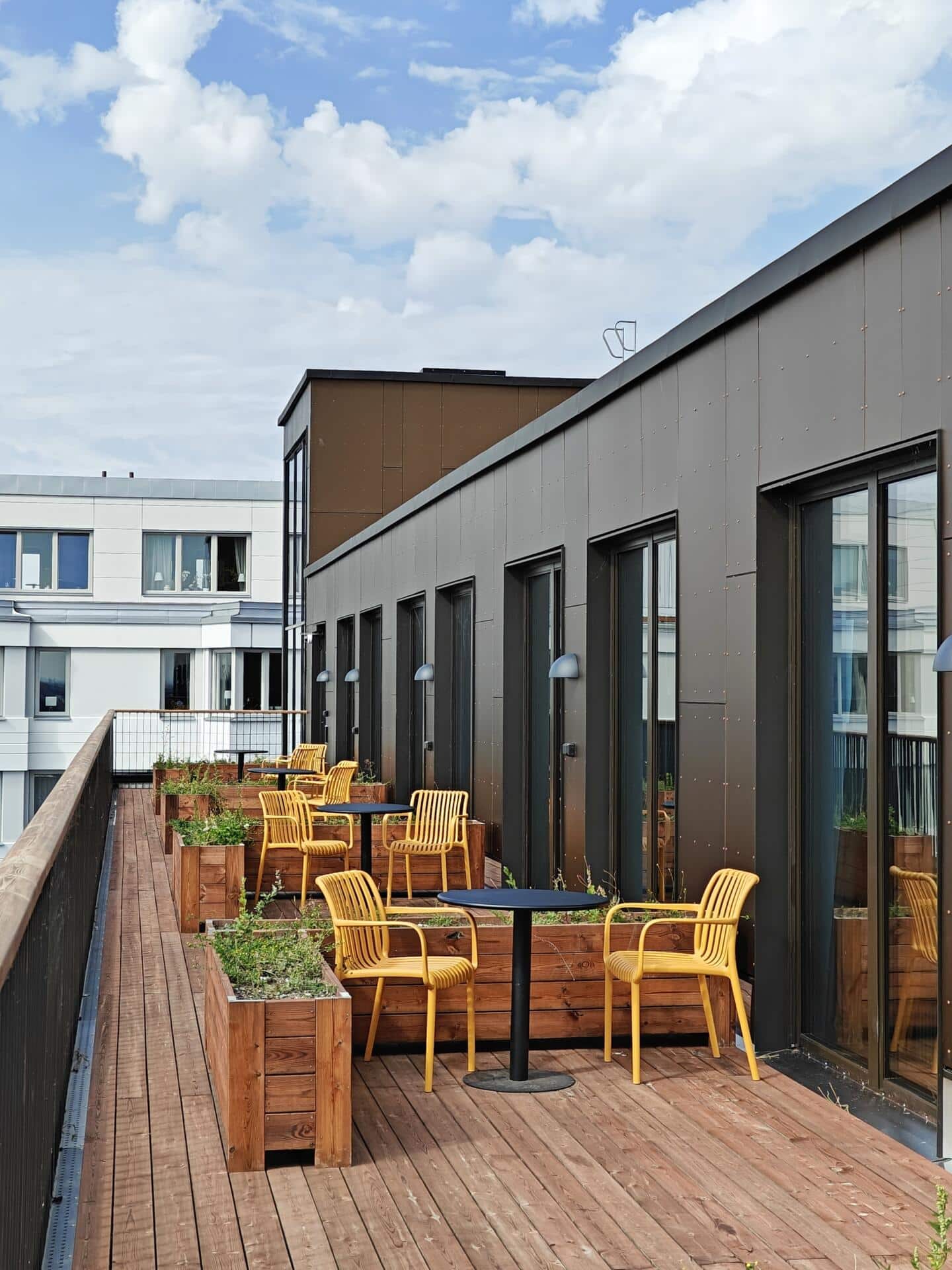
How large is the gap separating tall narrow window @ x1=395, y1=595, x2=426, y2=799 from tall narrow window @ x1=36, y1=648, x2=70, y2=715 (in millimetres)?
17196

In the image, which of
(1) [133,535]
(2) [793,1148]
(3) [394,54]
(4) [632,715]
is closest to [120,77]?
(3) [394,54]

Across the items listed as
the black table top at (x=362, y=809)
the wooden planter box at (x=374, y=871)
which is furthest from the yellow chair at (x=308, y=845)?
the black table top at (x=362, y=809)

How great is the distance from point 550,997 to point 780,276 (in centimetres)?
319

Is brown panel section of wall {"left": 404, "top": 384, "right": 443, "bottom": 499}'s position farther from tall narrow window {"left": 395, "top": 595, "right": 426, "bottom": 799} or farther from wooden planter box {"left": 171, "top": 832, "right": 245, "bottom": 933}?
wooden planter box {"left": 171, "top": 832, "right": 245, "bottom": 933}

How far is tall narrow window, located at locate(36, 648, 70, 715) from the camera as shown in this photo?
3022cm

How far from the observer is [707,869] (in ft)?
22.5

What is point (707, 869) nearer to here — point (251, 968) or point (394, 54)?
point (251, 968)

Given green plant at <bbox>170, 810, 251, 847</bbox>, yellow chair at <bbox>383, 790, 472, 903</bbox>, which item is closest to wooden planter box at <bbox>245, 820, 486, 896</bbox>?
yellow chair at <bbox>383, 790, 472, 903</bbox>

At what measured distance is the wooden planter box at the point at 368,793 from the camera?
42.7 feet

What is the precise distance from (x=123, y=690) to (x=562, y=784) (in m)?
22.1

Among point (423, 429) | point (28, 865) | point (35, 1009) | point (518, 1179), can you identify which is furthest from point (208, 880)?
point (423, 429)

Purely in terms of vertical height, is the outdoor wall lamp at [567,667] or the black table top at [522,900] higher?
the outdoor wall lamp at [567,667]

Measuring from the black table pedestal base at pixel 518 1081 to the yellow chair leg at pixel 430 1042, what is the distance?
0.17m

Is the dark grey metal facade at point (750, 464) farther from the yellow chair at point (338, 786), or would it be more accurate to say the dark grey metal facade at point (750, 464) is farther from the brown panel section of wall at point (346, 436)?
the brown panel section of wall at point (346, 436)
